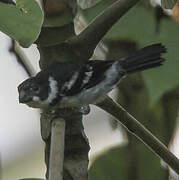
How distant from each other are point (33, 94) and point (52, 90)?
102 mm

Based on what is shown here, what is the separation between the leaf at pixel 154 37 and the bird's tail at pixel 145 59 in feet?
0.04

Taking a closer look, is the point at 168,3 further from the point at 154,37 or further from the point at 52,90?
the point at 52,90

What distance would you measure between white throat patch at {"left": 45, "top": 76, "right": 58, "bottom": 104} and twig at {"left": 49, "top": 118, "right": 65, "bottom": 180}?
218mm

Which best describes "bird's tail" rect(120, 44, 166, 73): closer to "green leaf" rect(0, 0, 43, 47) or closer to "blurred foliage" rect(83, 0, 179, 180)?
"blurred foliage" rect(83, 0, 179, 180)

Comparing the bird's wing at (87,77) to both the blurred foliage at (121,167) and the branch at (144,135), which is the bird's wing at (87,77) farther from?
the branch at (144,135)

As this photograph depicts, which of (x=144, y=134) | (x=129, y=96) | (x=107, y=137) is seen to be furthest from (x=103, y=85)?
(x=107, y=137)

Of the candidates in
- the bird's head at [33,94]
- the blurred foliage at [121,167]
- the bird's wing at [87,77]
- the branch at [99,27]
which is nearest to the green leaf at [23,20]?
the branch at [99,27]

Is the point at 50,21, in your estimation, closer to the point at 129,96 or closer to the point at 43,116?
the point at 43,116

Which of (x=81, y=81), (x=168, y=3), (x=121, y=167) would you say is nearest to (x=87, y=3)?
(x=168, y=3)

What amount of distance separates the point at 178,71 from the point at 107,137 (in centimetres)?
107

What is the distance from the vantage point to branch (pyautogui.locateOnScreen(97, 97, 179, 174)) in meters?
0.85

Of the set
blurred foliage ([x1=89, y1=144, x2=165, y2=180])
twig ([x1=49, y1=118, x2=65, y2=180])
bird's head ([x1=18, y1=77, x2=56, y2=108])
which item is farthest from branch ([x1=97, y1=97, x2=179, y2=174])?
blurred foliage ([x1=89, y1=144, x2=165, y2=180])

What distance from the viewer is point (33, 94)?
40.6 inches

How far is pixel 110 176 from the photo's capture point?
1.28m
